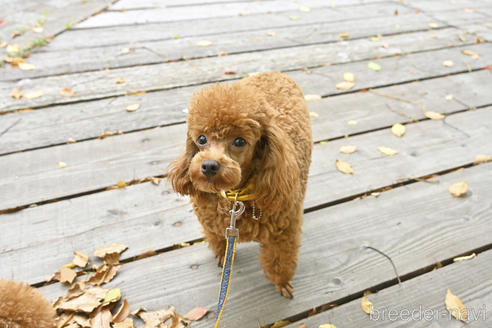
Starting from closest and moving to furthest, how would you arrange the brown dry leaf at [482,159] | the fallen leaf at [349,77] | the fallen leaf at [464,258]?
the fallen leaf at [464,258]
the brown dry leaf at [482,159]
the fallen leaf at [349,77]

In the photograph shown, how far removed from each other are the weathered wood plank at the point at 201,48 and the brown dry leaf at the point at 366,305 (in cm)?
249

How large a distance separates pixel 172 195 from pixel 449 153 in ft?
6.13

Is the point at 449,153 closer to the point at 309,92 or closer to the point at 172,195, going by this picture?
the point at 309,92

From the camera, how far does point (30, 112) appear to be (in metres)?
2.48

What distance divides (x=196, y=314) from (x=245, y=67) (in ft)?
7.22

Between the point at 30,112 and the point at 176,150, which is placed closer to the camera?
the point at 176,150

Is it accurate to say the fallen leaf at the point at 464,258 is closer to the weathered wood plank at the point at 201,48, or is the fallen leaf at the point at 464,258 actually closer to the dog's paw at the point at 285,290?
the dog's paw at the point at 285,290

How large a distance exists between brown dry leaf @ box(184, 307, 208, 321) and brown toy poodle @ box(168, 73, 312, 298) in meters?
0.25

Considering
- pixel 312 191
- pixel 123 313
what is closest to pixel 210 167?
pixel 123 313

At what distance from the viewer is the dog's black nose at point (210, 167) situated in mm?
1153

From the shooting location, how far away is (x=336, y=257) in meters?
1.77

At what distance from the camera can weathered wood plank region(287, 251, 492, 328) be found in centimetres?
151

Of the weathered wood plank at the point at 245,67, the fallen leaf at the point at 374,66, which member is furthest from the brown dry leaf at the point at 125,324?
the fallen leaf at the point at 374,66

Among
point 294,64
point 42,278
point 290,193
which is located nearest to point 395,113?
point 294,64
